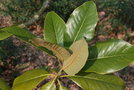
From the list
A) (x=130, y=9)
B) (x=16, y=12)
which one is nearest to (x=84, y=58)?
(x=130, y=9)

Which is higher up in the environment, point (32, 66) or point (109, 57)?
point (109, 57)

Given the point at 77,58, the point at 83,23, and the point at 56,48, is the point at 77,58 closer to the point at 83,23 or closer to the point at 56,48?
the point at 56,48

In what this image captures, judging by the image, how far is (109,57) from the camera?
1.05 m

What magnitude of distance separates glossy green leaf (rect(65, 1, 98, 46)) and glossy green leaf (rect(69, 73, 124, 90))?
8.2 inches

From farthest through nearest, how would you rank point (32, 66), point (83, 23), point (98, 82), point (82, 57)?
point (32, 66) < point (83, 23) < point (98, 82) < point (82, 57)

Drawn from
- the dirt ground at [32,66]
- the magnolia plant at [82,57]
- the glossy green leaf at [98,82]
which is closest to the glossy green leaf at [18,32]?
the magnolia plant at [82,57]

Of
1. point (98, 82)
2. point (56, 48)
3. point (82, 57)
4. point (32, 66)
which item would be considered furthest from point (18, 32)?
point (32, 66)

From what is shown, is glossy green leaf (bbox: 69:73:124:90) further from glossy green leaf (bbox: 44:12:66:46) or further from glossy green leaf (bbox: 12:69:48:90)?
glossy green leaf (bbox: 44:12:66:46)

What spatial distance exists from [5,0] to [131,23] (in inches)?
109

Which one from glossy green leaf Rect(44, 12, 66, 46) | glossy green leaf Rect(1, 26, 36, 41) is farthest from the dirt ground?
glossy green leaf Rect(1, 26, 36, 41)

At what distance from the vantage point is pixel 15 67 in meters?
3.61

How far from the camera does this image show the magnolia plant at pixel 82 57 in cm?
95

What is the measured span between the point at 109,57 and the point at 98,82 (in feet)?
0.43

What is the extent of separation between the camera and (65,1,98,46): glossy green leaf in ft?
3.72
